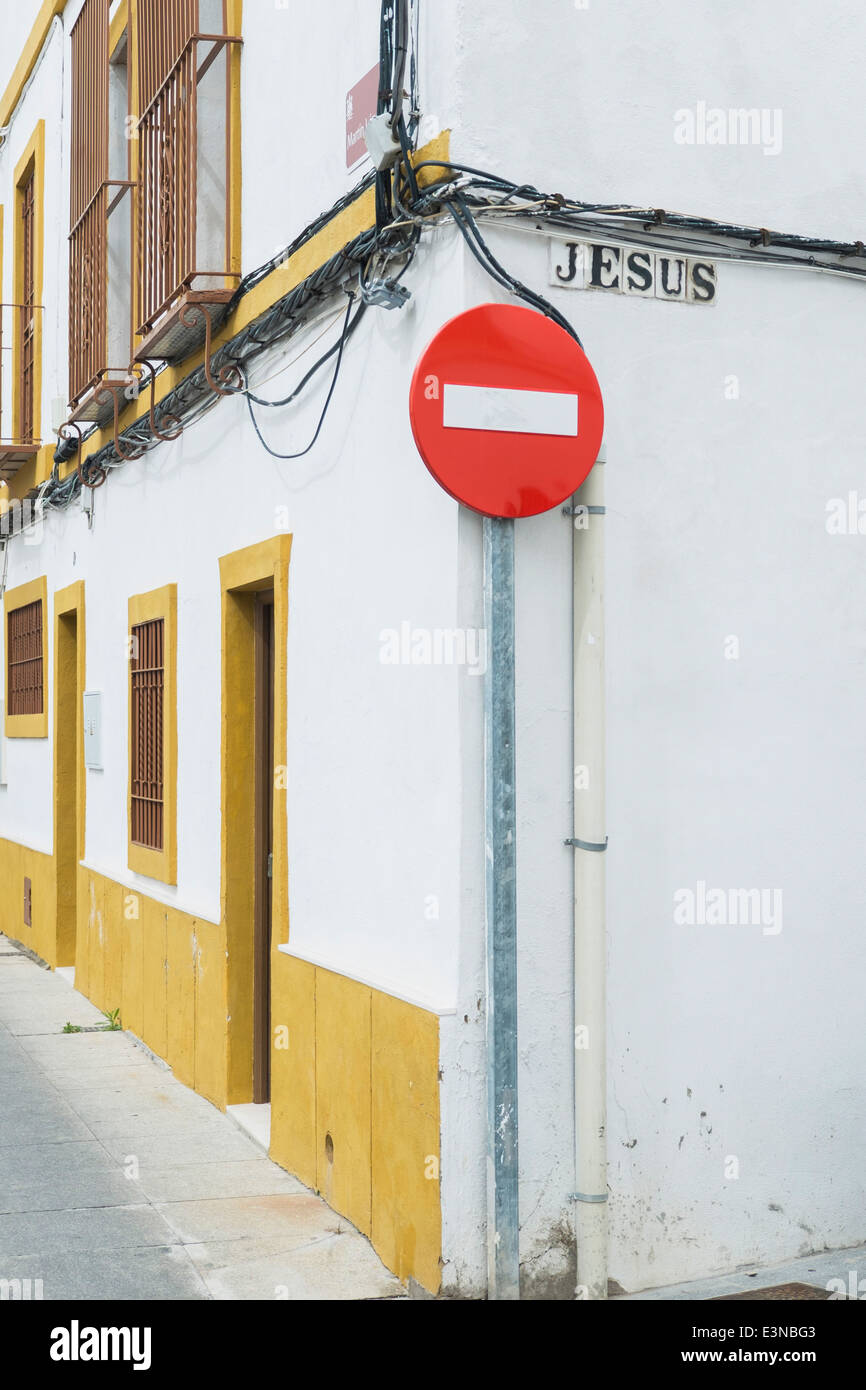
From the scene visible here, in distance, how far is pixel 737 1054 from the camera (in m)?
5.28

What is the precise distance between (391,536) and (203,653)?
2593mm

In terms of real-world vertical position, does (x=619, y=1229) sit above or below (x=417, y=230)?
below

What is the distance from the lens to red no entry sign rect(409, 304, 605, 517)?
15.6 feet

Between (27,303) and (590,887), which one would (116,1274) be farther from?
(27,303)

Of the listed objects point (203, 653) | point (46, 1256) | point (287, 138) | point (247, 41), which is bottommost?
point (46, 1256)

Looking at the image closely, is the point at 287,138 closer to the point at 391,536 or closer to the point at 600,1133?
the point at 391,536

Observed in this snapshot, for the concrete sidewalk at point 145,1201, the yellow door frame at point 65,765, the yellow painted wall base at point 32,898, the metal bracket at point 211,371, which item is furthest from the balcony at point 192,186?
the yellow painted wall base at point 32,898

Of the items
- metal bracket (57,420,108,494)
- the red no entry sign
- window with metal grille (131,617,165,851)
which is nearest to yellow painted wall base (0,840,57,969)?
window with metal grille (131,617,165,851)

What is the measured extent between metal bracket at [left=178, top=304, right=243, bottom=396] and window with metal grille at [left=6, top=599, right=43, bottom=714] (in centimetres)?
570

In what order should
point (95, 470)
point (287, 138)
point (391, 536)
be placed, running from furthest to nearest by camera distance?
point (95, 470) < point (287, 138) < point (391, 536)

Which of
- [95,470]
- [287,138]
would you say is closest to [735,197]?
[287,138]

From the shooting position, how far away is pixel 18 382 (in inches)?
532

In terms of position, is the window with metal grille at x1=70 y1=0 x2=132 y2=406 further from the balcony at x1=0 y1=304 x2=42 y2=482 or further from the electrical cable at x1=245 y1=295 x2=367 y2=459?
the electrical cable at x1=245 y1=295 x2=367 y2=459

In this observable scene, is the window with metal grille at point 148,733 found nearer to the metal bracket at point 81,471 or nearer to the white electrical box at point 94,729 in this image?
the white electrical box at point 94,729
